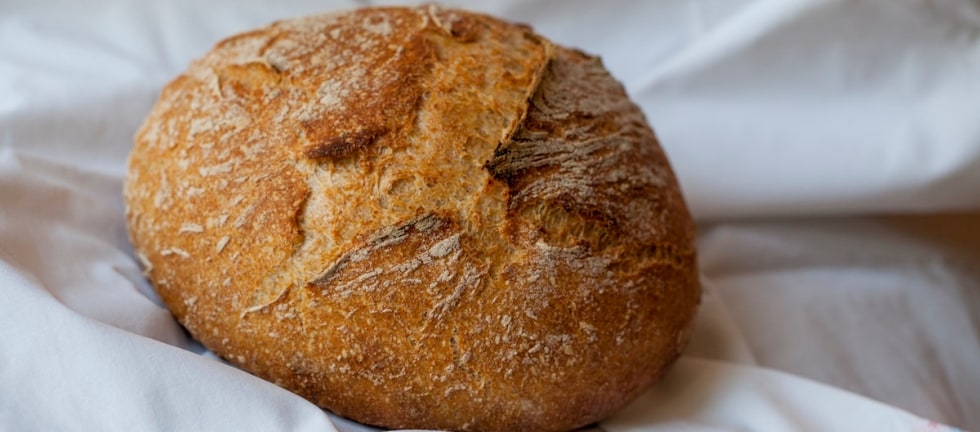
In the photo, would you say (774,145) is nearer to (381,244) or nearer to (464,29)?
(464,29)

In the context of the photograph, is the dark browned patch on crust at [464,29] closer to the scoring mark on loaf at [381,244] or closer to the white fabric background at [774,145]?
the scoring mark on loaf at [381,244]

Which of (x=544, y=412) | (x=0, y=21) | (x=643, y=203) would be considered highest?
(x=0, y=21)

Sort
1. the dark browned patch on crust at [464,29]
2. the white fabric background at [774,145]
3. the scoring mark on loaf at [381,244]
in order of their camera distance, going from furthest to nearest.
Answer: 1. the white fabric background at [774,145]
2. the dark browned patch on crust at [464,29]
3. the scoring mark on loaf at [381,244]

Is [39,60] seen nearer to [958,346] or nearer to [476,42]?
[476,42]

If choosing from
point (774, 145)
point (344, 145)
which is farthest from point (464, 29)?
point (774, 145)

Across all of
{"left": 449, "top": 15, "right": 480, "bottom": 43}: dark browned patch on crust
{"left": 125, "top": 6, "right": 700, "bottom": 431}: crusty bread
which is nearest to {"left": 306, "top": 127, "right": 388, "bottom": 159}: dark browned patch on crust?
{"left": 125, "top": 6, "right": 700, "bottom": 431}: crusty bread

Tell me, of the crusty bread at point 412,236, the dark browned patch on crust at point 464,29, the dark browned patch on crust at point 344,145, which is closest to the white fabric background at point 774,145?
the crusty bread at point 412,236

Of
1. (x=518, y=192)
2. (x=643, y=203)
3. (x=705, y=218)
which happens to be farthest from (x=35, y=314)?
(x=705, y=218)
